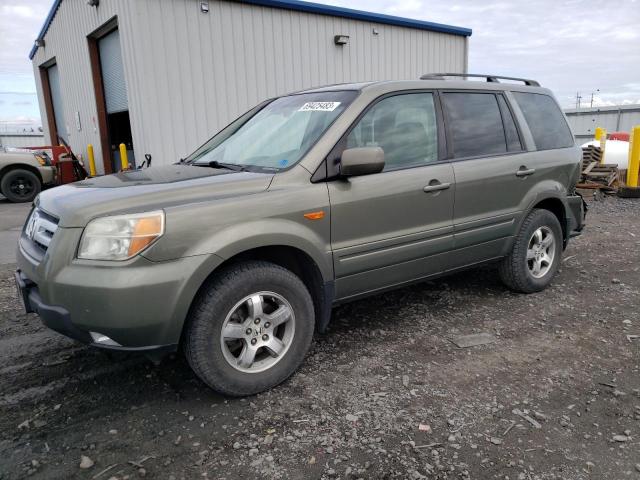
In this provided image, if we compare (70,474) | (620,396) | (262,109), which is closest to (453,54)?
(262,109)

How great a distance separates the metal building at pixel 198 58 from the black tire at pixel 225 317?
7.44 m

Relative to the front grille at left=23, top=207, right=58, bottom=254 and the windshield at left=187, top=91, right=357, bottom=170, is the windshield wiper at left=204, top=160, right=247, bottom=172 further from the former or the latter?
the front grille at left=23, top=207, right=58, bottom=254

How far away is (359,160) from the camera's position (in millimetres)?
2869

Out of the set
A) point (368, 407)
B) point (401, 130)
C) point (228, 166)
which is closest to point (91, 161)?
point (228, 166)

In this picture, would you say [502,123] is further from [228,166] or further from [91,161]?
[91,161]

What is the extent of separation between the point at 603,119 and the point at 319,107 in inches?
1028

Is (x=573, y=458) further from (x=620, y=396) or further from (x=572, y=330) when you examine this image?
(x=572, y=330)

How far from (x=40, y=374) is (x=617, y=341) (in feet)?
12.6

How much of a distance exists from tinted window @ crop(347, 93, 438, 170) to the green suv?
0.01 metres

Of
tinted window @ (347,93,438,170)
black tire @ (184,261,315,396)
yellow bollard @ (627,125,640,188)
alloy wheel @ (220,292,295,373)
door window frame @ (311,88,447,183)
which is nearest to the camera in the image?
black tire @ (184,261,315,396)

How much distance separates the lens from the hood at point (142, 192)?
2451mm

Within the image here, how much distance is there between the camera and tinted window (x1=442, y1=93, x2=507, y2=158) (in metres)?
3.70

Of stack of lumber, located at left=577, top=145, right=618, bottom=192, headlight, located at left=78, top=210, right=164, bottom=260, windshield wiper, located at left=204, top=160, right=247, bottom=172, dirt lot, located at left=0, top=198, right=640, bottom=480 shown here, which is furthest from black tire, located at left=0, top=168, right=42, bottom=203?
stack of lumber, located at left=577, top=145, right=618, bottom=192

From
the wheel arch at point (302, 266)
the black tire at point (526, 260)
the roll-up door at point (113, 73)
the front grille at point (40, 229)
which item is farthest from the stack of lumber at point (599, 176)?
the front grille at point (40, 229)
